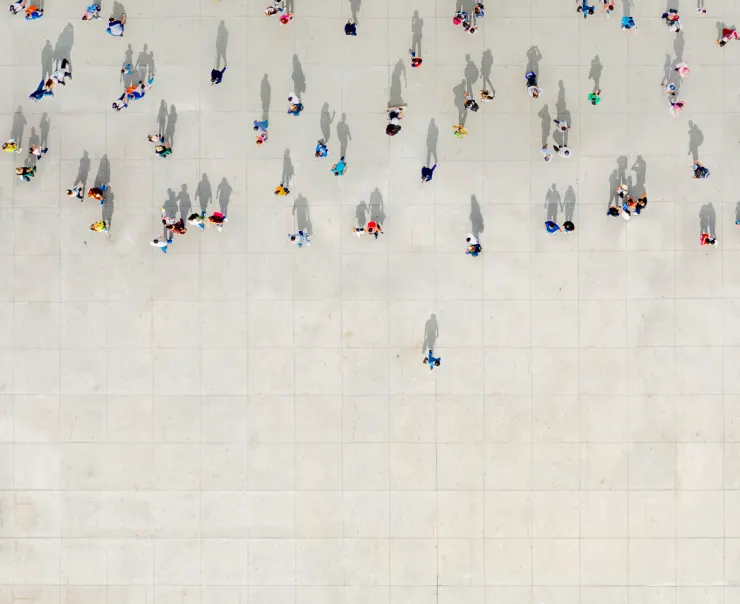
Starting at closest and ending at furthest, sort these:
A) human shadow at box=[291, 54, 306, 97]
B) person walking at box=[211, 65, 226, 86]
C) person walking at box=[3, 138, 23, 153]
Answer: person walking at box=[3, 138, 23, 153], person walking at box=[211, 65, 226, 86], human shadow at box=[291, 54, 306, 97]

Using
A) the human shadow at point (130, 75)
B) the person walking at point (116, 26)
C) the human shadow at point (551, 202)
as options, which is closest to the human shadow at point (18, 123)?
the human shadow at point (130, 75)

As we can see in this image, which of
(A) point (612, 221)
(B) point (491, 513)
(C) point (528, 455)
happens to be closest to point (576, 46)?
(A) point (612, 221)

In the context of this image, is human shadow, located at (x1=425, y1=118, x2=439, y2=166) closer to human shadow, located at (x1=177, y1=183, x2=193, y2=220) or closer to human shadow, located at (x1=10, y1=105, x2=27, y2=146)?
human shadow, located at (x1=177, y1=183, x2=193, y2=220)

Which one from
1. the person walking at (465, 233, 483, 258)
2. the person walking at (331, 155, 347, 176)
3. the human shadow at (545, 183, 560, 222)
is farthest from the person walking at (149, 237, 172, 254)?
the human shadow at (545, 183, 560, 222)

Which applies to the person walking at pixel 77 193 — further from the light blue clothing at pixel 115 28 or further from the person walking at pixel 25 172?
the light blue clothing at pixel 115 28

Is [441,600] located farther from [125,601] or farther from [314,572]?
[125,601]
